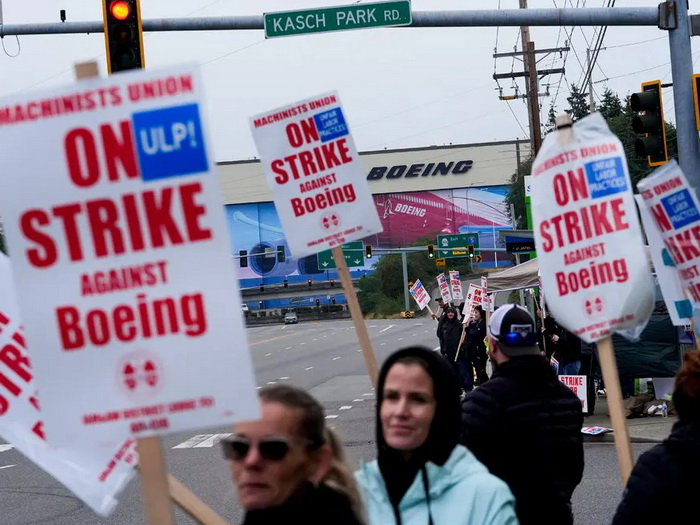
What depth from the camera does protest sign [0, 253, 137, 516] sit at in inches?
157

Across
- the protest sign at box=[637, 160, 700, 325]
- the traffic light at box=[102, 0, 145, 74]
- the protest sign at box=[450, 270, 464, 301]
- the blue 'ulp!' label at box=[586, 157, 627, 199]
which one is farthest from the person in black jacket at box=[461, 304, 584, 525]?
the protest sign at box=[450, 270, 464, 301]

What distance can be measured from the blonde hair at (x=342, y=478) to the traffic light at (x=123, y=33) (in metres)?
7.66

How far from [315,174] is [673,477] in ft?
11.5

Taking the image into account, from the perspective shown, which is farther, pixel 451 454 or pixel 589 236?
pixel 589 236

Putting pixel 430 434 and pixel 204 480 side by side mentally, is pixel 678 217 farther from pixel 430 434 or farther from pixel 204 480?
pixel 204 480

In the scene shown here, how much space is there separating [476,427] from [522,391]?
0.28 meters

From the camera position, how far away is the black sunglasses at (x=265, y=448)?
2.93 m

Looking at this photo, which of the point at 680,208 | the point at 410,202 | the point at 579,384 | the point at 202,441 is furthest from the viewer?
the point at 410,202

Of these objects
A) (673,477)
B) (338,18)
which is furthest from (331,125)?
(338,18)

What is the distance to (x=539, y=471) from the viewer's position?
462 centimetres

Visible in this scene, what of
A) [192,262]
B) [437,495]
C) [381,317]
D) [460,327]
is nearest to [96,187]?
[192,262]

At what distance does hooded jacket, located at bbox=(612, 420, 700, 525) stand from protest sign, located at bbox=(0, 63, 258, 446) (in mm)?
1435

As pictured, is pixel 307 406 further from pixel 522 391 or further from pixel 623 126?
pixel 623 126

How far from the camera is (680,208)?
18.0 feet
